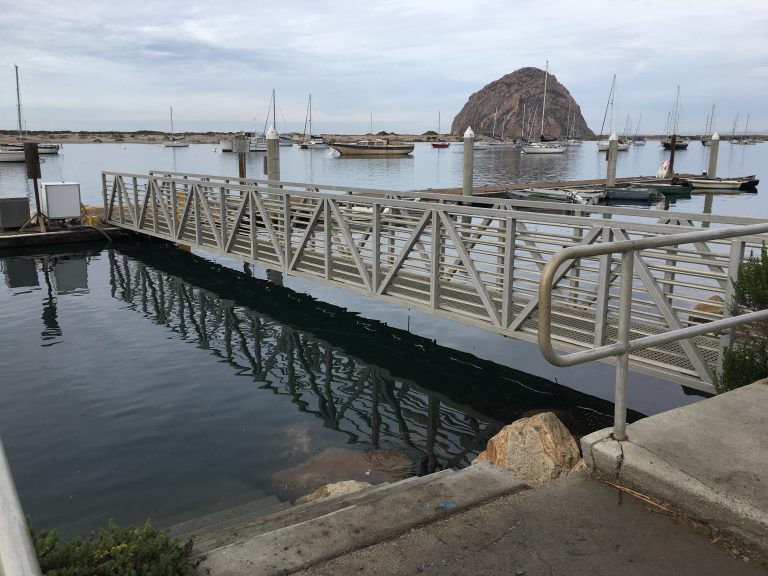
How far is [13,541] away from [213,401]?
688cm

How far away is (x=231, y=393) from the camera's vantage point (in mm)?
8508

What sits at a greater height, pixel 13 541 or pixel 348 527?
pixel 13 541

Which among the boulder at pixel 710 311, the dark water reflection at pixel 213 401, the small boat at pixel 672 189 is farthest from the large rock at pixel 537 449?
the small boat at pixel 672 189

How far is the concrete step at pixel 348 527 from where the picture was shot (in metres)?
2.80

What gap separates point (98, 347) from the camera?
1029 centimetres

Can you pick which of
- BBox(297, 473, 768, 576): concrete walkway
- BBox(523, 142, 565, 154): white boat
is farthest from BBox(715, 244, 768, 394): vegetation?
BBox(523, 142, 565, 154): white boat

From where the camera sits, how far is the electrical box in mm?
19438

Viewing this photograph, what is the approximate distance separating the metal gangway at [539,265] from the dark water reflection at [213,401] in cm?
98

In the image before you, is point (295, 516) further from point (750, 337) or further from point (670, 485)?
point (750, 337)

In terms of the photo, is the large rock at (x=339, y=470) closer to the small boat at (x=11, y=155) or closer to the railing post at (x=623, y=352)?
the railing post at (x=623, y=352)

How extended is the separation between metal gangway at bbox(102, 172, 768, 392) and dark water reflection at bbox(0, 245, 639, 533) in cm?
98

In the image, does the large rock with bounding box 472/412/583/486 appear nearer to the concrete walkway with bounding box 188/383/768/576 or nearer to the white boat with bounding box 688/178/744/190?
the concrete walkway with bounding box 188/383/768/576

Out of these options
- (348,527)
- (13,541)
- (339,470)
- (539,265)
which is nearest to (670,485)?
(348,527)

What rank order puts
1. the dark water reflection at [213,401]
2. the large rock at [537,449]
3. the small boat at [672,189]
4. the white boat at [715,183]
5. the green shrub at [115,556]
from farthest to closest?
the white boat at [715,183]
the small boat at [672,189]
the dark water reflection at [213,401]
the large rock at [537,449]
the green shrub at [115,556]
